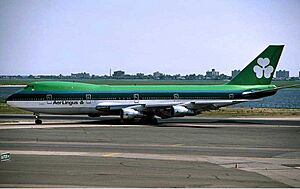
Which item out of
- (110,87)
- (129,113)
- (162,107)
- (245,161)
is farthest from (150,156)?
(110,87)

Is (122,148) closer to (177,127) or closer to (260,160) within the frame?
(260,160)

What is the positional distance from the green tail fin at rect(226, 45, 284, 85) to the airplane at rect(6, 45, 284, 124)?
1060 mm

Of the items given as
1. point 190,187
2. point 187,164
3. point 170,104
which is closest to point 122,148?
point 187,164

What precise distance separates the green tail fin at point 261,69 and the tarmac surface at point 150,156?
1045 centimetres

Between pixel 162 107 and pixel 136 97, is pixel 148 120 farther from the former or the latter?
pixel 162 107

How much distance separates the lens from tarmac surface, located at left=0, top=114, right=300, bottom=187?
18.2 metres

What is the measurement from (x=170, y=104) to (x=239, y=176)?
25.9 metres

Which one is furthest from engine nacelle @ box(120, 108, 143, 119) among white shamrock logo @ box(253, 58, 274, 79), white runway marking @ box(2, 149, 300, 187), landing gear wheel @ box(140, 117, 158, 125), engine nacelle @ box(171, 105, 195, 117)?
white runway marking @ box(2, 149, 300, 187)

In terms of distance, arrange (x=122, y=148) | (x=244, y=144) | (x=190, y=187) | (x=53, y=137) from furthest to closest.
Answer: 1. (x=53, y=137)
2. (x=244, y=144)
3. (x=122, y=148)
4. (x=190, y=187)

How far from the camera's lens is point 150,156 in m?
24.4

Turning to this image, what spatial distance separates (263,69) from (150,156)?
29209 millimetres

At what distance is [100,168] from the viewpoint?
2055 cm

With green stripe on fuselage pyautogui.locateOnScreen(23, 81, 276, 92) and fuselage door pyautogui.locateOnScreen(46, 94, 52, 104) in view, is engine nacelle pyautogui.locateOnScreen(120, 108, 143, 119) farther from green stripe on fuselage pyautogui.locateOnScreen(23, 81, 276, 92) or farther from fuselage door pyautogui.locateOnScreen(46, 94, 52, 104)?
fuselage door pyautogui.locateOnScreen(46, 94, 52, 104)

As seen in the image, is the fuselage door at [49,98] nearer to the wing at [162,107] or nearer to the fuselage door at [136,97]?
the wing at [162,107]
